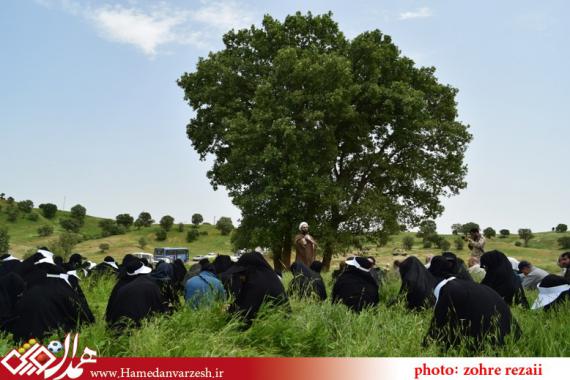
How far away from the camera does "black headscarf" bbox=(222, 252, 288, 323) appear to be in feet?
26.0

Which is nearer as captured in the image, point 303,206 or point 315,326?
point 315,326

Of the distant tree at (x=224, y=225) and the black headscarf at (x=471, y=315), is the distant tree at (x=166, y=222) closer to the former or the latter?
the distant tree at (x=224, y=225)

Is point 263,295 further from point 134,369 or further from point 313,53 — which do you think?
point 313,53

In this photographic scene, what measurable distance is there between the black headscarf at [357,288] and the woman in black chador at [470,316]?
2.82m

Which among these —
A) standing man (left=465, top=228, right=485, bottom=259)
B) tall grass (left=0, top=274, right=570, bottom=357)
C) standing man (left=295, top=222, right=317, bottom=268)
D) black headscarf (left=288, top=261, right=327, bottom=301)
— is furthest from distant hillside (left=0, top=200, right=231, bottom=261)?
tall grass (left=0, top=274, right=570, bottom=357)

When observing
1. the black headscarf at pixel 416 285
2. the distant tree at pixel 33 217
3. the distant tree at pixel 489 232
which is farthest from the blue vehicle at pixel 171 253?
the black headscarf at pixel 416 285

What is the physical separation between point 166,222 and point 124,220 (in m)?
12.3

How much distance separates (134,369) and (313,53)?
71.1ft

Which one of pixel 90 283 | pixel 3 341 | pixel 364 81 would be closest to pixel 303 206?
pixel 364 81

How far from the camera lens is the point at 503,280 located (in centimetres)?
1026

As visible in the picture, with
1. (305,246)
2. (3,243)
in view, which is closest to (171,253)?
(3,243)

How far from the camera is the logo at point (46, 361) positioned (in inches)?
235

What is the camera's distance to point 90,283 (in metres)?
13.7

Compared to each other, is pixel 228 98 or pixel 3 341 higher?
pixel 228 98
